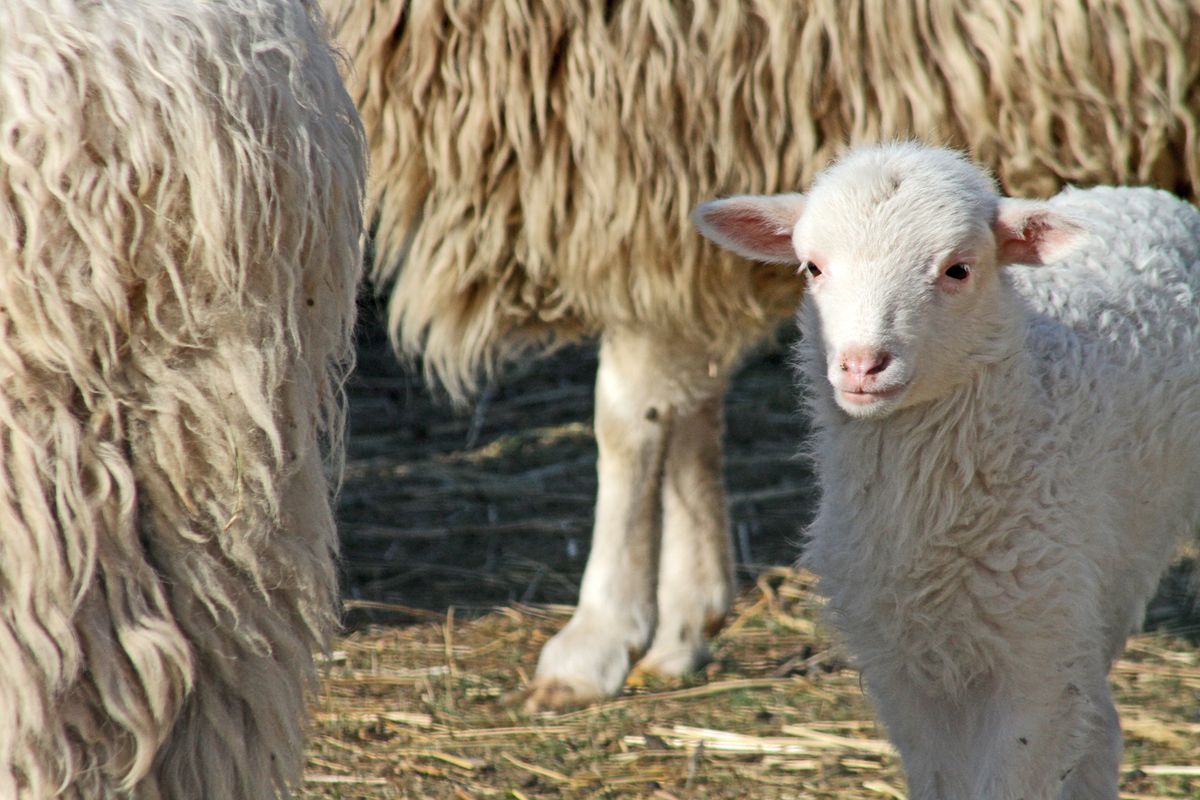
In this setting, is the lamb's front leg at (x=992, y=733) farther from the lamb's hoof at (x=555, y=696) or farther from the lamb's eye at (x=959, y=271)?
the lamb's hoof at (x=555, y=696)

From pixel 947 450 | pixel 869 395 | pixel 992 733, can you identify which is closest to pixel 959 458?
pixel 947 450

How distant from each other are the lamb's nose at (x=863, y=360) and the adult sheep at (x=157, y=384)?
2.16 ft

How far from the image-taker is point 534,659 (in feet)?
11.5

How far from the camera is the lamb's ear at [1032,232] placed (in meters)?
1.94

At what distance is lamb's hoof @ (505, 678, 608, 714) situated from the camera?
3168 mm

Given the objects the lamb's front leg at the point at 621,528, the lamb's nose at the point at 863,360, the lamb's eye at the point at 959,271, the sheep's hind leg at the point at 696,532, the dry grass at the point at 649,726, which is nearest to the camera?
the lamb's nose at the point at 863,360

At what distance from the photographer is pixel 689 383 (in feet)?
10.9

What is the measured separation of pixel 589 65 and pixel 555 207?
299 millimetres

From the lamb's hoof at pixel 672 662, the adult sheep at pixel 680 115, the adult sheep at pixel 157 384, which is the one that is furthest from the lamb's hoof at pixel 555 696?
the adult sheep at pixel 157 384

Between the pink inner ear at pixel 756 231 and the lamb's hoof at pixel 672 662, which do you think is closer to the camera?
the pink inner ear at pixel 756 231

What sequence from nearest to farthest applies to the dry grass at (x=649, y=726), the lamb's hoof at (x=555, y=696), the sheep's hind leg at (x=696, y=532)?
the dry grass at (x=649, y=726)
the lamb's hoof at (x=555, y=696)
the sheep's hind leg at (x=696, y=532)

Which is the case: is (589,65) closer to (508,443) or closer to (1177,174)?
(1177,174)

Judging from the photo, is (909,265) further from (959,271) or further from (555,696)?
(555,696)

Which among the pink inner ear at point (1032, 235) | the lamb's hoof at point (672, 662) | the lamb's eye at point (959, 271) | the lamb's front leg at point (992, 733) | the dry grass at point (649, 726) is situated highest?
the pink inner ear at point (1032, 235)
